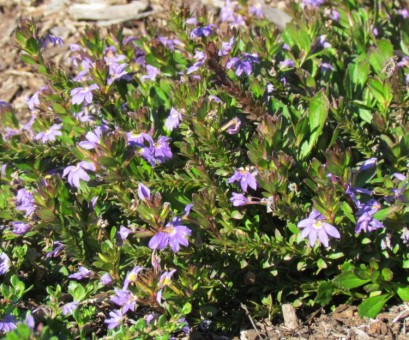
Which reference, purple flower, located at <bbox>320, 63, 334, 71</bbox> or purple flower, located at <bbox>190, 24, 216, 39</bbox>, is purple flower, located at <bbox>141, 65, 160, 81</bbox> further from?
purple flower, located at <bbox>320, 63, 334, 71</bbox>

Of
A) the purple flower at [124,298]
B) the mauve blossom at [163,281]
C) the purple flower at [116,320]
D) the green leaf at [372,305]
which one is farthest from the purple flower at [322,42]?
the purple flower at [116,320]

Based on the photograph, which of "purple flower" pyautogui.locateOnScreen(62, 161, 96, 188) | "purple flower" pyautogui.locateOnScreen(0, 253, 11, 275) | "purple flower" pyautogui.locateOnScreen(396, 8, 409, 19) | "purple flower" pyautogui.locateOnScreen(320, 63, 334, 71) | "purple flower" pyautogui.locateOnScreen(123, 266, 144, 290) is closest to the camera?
"purple flower" pyautogui.locateOnScreen(123, 266, 144, 290)

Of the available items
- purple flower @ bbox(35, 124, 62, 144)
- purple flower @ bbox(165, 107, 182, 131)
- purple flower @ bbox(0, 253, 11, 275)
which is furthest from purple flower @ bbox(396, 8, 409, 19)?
purple flower @ bbox(0, 253, 11, 275)

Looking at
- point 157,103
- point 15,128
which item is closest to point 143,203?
point 157,103

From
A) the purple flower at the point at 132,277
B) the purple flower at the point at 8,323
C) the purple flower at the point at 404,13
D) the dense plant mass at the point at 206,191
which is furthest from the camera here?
the purple flower at the point at 404,13

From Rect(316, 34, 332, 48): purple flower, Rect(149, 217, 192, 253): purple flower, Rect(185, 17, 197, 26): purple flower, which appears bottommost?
Rect(149, 217, 192, 253): purple flower

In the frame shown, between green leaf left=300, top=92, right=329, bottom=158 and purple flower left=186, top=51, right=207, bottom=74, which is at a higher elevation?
purple flower left=186, top=51, right=207, bottom=74

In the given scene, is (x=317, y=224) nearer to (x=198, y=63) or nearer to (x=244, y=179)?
(x=244, y=179)

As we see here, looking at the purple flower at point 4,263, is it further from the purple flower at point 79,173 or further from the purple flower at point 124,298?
the purple flower at point 124,298
